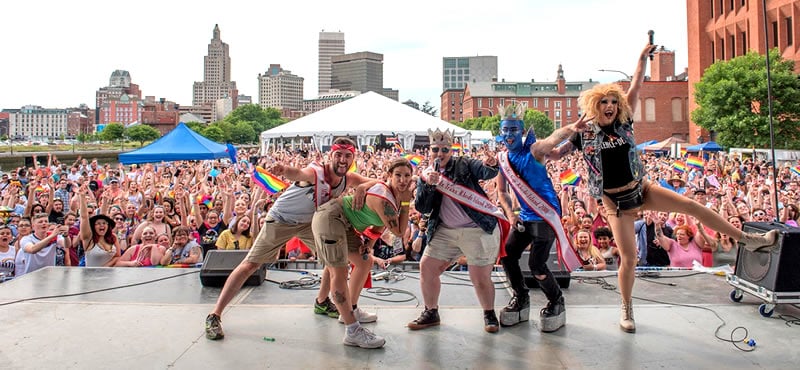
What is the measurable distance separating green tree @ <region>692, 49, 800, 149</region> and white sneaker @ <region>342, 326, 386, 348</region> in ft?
118

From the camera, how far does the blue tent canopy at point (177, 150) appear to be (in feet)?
51.2

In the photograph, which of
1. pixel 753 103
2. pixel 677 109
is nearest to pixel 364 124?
pixel 753 103

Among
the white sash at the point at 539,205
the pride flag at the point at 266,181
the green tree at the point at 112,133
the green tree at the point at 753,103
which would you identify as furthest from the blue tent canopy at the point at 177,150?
the green tree at the point at 112,133

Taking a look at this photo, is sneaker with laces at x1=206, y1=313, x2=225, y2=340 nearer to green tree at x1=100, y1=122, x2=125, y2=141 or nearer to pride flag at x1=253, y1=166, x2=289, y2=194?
pride flag at x1=253, y1=166, x2=289, y2=194

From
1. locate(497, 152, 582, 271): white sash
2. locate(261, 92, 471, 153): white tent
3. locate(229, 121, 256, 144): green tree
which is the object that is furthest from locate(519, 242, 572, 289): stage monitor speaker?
locate(229, 121, 256, 144): green tree

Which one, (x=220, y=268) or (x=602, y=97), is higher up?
(x=602, y=97)

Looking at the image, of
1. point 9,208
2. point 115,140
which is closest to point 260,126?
point 115,140

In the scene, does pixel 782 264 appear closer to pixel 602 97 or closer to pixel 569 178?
pixel 602 97

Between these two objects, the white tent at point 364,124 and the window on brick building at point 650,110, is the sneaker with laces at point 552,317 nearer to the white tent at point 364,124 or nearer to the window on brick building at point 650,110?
the white tent at point 364,124

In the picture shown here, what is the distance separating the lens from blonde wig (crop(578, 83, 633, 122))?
14.3ft

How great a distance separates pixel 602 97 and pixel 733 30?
1939 inches

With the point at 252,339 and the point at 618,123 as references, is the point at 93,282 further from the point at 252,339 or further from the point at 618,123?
the point at 618,123

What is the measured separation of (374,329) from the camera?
4645 mm

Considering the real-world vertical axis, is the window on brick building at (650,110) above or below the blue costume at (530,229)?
above
